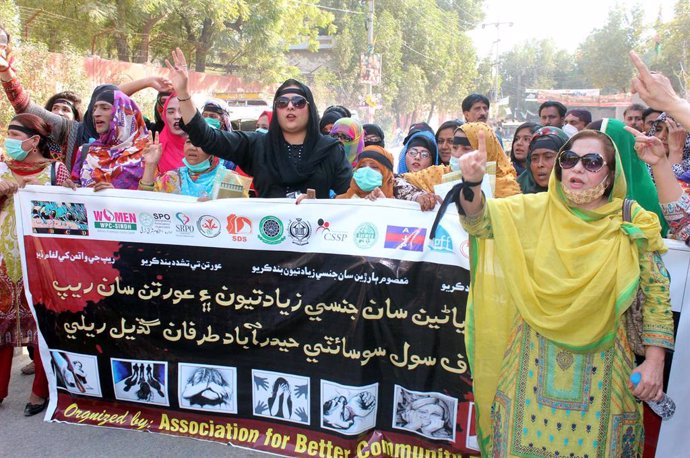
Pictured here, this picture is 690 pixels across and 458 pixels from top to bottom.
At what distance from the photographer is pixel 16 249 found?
3453 mm

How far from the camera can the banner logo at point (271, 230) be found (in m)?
2.92

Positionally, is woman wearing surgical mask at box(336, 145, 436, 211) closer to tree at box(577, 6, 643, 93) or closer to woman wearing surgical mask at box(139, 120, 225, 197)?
woman wearing surgical mask at box(139, 120, 225, 197)

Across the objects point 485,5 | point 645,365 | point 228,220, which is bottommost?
point 645,365

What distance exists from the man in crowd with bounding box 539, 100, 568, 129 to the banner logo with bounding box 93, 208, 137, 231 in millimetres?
3933

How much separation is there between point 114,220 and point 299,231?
1.05 m

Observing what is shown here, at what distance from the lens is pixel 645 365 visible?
2.04m

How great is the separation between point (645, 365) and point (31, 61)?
13.5 m

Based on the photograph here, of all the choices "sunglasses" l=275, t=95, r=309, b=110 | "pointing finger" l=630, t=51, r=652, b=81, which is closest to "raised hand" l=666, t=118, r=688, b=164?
"pointing finger" l=630, t=51, r=652, b=81

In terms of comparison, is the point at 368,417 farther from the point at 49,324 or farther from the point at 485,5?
the point at 485,5

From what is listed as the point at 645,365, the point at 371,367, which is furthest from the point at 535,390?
the point at 371,367

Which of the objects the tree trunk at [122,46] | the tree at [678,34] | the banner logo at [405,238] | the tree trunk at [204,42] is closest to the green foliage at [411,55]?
the tree trunk at [204,42]

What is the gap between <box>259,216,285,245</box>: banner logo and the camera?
292cm

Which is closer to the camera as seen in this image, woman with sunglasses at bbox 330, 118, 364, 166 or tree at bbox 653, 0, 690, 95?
woman with sunglasses at bbox 330, 118, 364, 166

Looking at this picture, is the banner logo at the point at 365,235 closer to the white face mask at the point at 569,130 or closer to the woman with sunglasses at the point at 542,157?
the woman with sunglasses at the point at 542,157
